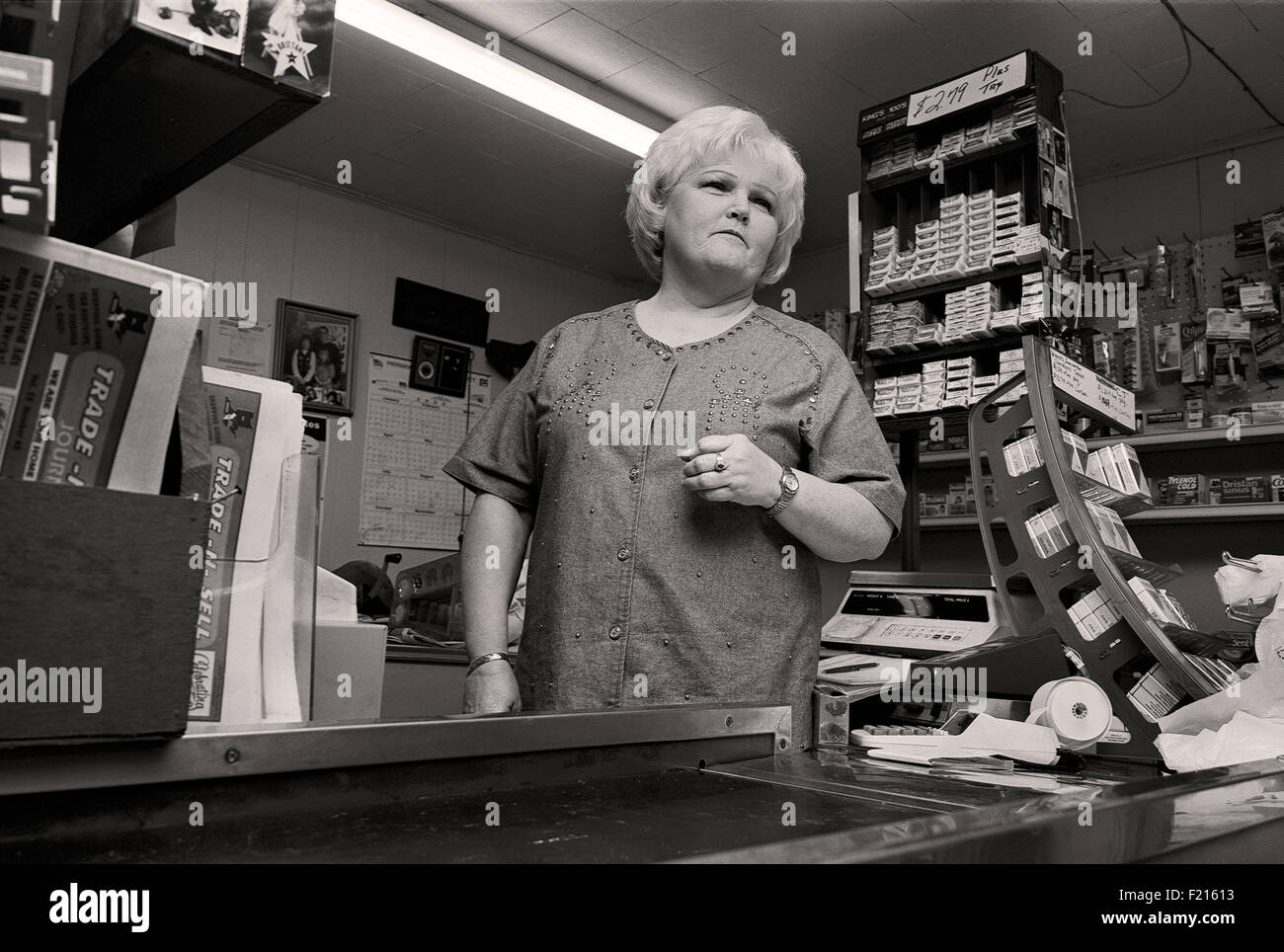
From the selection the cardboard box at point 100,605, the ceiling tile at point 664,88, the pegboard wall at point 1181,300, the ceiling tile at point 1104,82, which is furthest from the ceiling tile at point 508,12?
the cardboard box at point 100,605

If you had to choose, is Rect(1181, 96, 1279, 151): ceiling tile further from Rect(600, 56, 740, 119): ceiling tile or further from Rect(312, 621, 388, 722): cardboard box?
Rect(312, 621, 388, 722): cardboard box

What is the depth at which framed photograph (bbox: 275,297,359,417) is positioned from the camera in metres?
5.45

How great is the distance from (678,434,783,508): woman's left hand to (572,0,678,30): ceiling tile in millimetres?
3291

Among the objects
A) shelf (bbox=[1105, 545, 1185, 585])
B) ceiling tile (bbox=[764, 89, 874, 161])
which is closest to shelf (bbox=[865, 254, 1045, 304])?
ceiling tile (bbox=[764, 89, 874, 161])

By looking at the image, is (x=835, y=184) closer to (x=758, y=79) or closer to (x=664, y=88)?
(x=758, y=79)

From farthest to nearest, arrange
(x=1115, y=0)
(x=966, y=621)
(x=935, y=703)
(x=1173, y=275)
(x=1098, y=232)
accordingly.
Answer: (x=1098, y=232) < (x=1173, y=275) < (x=1115, y=0) < (x=966, y=621) < (x=935, y=703)

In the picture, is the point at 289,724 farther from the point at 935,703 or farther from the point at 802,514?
the point at 935,703

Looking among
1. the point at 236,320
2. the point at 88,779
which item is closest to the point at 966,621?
the point at 88,779

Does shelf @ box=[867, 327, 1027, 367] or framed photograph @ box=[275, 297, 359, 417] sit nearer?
shelf @ box=[867, 327, 1027, 367]

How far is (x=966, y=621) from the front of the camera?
2.60 metres

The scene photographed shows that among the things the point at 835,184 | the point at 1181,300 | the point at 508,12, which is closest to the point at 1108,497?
the point at 508,12

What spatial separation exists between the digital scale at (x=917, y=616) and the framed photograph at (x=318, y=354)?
141 inches

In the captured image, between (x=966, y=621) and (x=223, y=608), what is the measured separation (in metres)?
2.07

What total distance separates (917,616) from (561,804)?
6.90 ft
